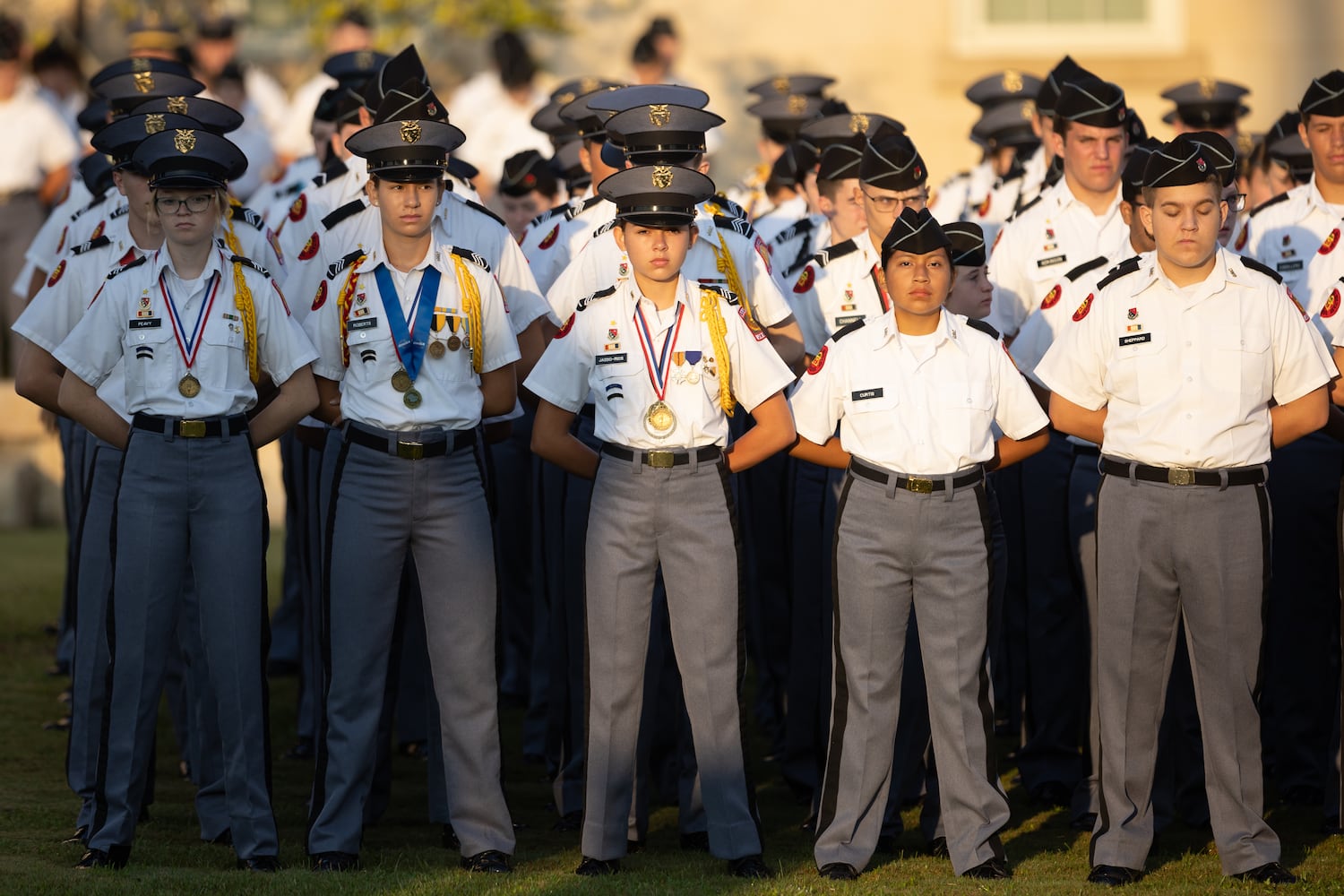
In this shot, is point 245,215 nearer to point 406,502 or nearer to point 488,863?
point 406,502

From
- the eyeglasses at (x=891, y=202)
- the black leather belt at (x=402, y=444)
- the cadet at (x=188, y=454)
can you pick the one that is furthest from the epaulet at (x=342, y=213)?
the eyeglasses at (x=891, y=202)

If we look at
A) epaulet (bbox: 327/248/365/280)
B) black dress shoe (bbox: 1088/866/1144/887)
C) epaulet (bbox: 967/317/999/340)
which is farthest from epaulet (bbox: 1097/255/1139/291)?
epaulet (bbox: 327/248/365/280)

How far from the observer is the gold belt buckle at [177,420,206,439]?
262 inches

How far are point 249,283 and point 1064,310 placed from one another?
120 inches

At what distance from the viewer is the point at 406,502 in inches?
268

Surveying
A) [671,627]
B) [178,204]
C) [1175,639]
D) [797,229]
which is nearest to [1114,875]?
[1175,639]

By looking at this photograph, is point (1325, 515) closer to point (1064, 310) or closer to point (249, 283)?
point (1064, 310)

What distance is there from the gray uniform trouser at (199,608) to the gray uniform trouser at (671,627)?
115cm

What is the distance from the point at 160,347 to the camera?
6680mm

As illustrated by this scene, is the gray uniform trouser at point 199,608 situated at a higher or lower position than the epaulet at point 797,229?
lower

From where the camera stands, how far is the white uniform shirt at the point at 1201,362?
6562 mm

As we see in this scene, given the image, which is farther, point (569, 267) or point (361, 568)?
point (569, 267)

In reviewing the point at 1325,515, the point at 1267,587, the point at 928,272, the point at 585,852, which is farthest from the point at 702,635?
the point at 1325,515

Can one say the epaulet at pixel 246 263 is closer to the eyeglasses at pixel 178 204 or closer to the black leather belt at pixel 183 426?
the eyeglasses at pixel 178 204
